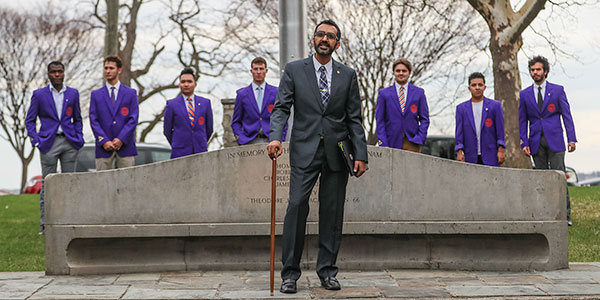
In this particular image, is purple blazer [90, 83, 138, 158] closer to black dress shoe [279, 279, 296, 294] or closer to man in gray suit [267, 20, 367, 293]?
man in gray suit [267, 20, 367, 293]

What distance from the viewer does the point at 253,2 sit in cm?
2450

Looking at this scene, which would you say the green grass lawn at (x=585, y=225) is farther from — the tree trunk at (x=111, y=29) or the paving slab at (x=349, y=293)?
the tree trunk at (x=111, y=29)

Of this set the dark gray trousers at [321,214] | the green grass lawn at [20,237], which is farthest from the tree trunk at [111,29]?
the dark gray trousers at [321,214]

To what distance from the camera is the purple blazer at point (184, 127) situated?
9.96 meters

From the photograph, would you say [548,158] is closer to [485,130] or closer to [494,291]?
[485,130]

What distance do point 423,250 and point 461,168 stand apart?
2.85ft

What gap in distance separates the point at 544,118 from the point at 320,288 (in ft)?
15.4

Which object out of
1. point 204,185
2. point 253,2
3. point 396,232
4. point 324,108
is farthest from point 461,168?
point 253,2

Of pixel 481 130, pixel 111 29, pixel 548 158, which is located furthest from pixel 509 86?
pixel 111 29

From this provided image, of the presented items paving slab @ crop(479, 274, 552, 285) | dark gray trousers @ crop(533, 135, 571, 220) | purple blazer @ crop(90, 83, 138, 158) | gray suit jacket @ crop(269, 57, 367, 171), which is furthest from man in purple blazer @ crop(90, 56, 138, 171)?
dark gray trousers @ crop(533, 135, 571, 220)

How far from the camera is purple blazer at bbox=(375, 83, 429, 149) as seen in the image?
9.65 meters

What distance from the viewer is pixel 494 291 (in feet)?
22.8

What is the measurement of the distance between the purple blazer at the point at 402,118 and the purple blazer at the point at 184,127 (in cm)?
203

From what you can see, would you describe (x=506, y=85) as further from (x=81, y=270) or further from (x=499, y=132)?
(x=81, y=270)
